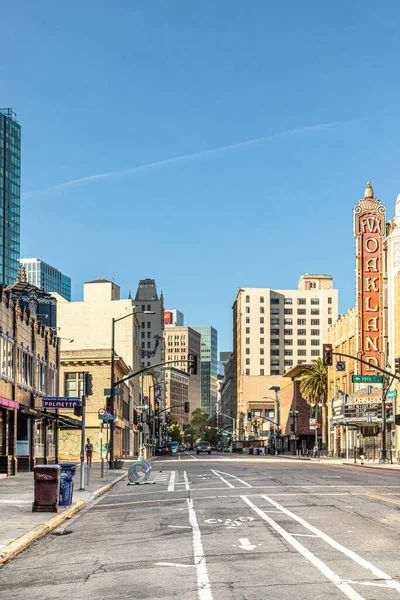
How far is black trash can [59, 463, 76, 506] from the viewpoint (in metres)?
23.4

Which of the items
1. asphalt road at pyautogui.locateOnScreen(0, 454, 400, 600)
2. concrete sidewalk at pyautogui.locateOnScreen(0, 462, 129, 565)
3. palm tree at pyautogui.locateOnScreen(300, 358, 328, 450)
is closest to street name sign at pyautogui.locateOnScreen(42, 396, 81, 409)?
concrete sidewalk at pyautogui.locateOnScreen(0, 462, 129, 565)

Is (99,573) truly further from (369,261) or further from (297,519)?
(369,261)

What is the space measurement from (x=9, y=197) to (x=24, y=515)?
165452mm

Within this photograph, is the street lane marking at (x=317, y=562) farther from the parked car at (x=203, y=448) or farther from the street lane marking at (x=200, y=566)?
the parked car at (x=203, y=448)

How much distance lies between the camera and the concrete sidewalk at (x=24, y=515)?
16.0m

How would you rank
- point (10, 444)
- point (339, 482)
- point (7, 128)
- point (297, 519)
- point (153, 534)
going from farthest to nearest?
point (7, 128)
point (10, 444)
point (339, 482)
point (297, 519)
point (153, 534)

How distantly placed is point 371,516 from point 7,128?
582ft

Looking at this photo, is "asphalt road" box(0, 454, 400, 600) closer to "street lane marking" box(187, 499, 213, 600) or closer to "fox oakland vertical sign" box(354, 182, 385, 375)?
"street lane marking" box(187, 499, 213, 600)

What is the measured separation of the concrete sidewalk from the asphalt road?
29 centimetres

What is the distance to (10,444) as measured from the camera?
43.2 meters

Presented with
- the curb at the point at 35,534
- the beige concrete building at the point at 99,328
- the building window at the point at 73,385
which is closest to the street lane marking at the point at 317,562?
the curb at the point at 35,534

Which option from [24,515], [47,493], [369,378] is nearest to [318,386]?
[369,378]

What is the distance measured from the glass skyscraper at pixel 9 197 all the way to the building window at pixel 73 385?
313 ft

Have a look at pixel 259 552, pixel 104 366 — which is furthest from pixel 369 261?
pixel 259 552
